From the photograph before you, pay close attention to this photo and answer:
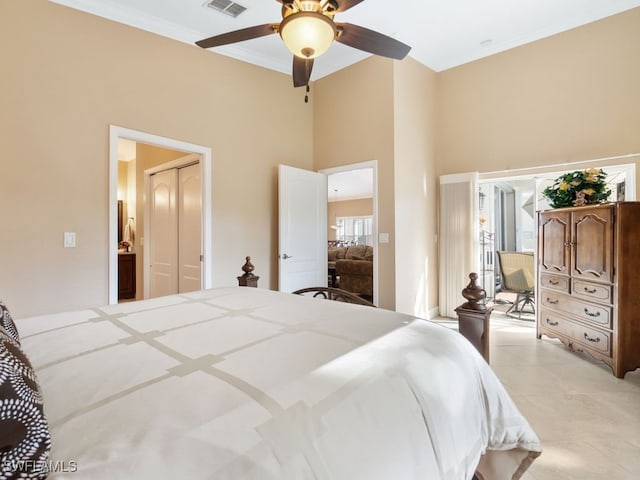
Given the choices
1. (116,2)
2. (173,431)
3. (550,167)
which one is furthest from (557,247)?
(116,2)

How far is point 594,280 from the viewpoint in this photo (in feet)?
9.43

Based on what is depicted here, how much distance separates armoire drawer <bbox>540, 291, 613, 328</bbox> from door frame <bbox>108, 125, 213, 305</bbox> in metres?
3.64

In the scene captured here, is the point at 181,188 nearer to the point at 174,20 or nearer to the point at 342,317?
the point at 174,20

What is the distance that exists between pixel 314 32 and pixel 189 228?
9.40 feet

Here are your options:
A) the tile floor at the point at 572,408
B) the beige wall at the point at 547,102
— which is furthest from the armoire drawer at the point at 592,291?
the beige wall at the point at 547,102

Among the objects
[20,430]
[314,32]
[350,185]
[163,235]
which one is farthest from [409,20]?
[350,185]

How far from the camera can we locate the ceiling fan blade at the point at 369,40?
196 centimetres

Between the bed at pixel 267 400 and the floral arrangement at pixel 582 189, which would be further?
the floral arrangement at pixel 582 189

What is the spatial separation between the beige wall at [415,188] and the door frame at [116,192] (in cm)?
211

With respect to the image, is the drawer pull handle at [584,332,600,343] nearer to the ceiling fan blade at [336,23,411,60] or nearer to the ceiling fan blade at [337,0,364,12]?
the ceiling fan blade at [336,23,411,60]

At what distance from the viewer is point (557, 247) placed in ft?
10.9

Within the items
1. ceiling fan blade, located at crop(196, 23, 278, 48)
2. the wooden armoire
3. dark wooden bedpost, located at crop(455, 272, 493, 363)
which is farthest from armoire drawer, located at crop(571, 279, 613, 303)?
ceiling fan blade, located at crop(196, 23, 278, 48)

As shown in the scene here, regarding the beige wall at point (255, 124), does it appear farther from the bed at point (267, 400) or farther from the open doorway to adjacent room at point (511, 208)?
the bed at point (267, 400)

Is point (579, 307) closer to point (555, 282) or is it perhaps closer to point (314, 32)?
point (555, 282)
